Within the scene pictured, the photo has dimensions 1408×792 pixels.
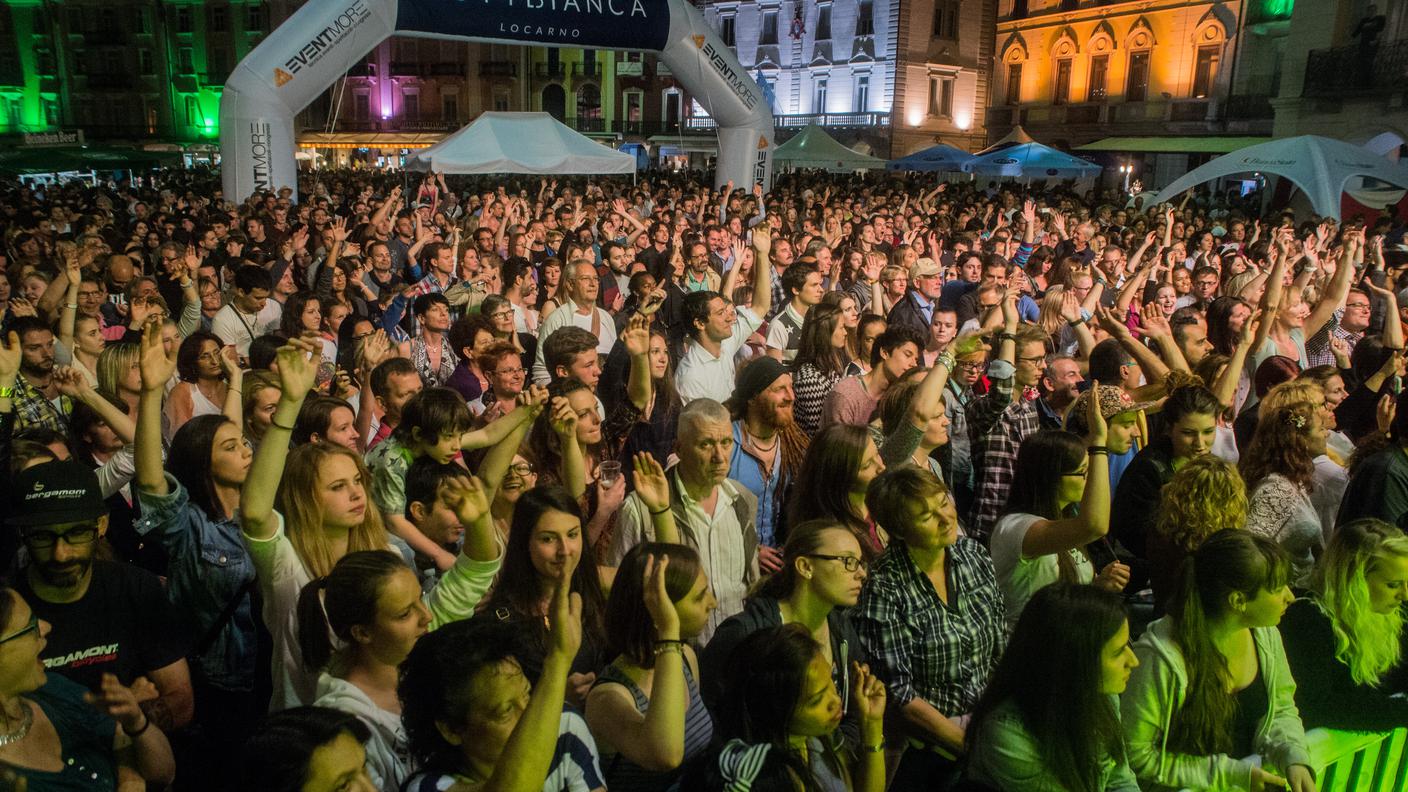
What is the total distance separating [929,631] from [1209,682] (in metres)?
0.75

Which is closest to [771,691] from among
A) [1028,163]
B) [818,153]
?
[1028,163]

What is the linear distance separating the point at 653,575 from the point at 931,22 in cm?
4407

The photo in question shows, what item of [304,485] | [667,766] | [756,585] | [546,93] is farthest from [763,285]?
[546,93]

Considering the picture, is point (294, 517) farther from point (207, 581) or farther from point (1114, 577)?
point (1114, 577)

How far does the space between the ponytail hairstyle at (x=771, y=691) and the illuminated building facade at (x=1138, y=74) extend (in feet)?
90.0

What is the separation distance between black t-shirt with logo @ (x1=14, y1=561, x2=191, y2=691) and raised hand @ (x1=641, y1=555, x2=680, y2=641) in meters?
1.38

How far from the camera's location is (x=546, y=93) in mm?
57469

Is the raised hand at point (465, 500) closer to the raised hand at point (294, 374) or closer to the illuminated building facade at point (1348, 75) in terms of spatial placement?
the raised hand at point (294, 374)

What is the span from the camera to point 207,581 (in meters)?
2.95

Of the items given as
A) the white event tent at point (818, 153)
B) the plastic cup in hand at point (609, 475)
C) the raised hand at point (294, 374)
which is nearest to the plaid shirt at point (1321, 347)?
the plastic cup in hand at point (609, 475)

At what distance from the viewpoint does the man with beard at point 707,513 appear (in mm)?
3471

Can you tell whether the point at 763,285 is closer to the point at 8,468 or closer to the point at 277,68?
the point at 8,468

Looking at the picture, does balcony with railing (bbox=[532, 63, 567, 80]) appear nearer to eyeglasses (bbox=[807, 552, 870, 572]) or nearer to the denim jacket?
the denim jacket

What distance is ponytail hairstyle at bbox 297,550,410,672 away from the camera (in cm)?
248
